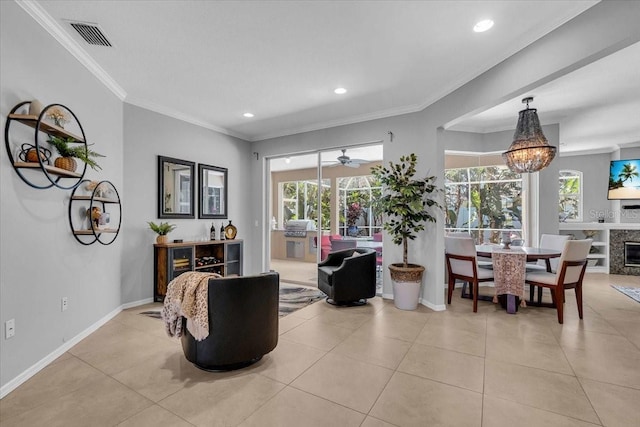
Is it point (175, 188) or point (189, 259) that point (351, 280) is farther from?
point (175, 188)

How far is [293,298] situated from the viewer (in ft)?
15.2

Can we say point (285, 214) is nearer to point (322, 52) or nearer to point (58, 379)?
point (322, 52)

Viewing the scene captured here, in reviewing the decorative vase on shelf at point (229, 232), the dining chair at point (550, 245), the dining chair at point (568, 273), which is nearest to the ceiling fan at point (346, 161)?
the decorative vase on shelf at point (229, 232)

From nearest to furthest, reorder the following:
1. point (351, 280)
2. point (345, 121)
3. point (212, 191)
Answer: point (351, 280), point (345, 121), point (212, 191)

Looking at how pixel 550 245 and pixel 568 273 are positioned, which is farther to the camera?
pixel 550 245

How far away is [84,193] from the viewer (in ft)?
10.3

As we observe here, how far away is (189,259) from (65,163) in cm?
220

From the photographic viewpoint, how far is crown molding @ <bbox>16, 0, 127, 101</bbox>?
2.28 m

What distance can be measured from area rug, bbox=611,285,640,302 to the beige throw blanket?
240 inches

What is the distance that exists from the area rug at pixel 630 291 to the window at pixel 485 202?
1.74 metres

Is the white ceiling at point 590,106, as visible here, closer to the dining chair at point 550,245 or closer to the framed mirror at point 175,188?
the dining chair at point 550,245

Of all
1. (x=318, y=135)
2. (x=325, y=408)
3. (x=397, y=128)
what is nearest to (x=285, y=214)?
(x=318, y=135)

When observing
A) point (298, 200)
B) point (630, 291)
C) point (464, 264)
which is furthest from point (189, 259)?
point (630, 291)

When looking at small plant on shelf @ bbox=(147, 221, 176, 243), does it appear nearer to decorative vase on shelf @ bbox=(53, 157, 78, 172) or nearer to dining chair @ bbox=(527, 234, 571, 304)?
decorative vase on shelf @ bbox=(53, 157, 78, 172)
